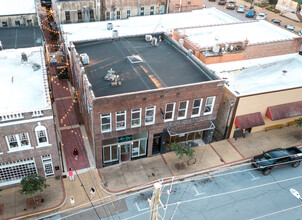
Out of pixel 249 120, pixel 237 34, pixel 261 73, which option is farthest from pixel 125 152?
pixel 237 34

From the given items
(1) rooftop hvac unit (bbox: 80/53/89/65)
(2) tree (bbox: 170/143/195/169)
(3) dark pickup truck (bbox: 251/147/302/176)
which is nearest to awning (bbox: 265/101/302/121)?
(3) dark pickup truck (bbox: 251/147/302/176)

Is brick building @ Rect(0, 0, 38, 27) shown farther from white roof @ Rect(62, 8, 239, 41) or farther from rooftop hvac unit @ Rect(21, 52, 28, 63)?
rooftop hvac unit @ Rect(21, 52, 28, 63)

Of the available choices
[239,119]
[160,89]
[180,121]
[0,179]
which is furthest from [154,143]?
[0,179]

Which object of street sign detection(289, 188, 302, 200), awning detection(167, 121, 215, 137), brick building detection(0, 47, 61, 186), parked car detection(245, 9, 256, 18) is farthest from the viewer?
parked car detection(245, 9, 256, 18)

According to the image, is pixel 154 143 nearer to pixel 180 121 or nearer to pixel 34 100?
pixel 180 121

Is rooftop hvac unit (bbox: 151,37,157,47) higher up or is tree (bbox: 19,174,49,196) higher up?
rooftop hvac unit (bbox: 151,37,157,47)


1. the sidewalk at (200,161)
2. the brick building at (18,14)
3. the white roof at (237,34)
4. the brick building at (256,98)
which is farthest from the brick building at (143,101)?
the brick building at (18,14)

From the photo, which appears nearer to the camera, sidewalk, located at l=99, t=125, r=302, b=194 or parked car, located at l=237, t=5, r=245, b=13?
sidewalk, located at l=99, t=125, r=302, b=194
